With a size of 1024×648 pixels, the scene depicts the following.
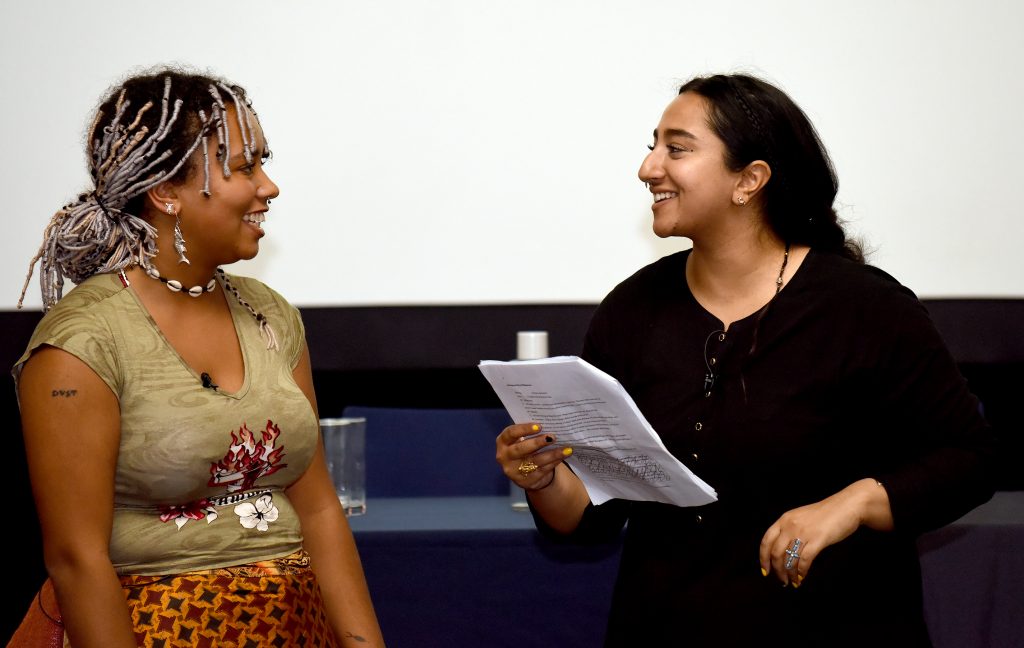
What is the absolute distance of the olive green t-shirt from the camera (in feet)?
4.37

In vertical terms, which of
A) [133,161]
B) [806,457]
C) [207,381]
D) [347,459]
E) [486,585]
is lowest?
[486,585]

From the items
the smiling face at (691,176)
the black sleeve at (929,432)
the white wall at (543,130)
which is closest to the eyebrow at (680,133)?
the smiling face at (691,176)

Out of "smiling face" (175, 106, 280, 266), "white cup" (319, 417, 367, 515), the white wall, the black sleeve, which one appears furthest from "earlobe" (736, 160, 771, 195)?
the white wall

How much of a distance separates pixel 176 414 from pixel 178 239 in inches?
10.5

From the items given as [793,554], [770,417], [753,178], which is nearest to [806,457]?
[770,417]

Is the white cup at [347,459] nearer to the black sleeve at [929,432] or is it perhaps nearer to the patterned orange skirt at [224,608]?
the patterned orange skirt at [224,608]

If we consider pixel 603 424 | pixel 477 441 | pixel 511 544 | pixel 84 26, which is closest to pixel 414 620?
pixel 511 544

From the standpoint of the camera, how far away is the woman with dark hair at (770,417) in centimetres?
139

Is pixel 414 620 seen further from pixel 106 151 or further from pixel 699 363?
pixel 106 151

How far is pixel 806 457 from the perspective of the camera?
143 centimetres

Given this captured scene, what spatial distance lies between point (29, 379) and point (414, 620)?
107 cm

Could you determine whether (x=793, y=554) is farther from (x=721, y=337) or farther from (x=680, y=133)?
(x=680, y=133)

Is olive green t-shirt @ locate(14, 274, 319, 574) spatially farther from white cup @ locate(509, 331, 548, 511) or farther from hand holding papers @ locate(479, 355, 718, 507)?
white cup @ locate(509, 331, 548, 511)

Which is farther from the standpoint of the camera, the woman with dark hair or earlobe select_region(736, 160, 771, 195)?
earlobe select_region(736, 160, 771, 195)
